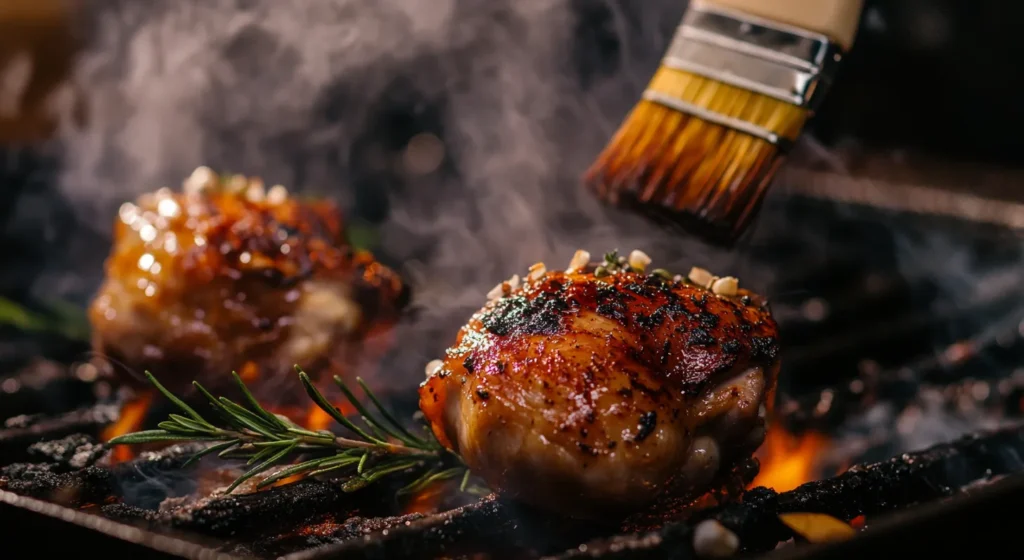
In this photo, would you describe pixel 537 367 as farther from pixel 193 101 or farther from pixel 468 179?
pixel 193 101

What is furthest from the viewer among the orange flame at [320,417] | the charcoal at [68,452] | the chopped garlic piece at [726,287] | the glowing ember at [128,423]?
the orange flame at [320,417]

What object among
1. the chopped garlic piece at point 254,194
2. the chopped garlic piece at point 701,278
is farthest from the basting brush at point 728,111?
the chopped garlic piece at point 254,194

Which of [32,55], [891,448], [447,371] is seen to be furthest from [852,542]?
[32,55]

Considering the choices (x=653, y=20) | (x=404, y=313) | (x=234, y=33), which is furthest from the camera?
(x=234, y=33)

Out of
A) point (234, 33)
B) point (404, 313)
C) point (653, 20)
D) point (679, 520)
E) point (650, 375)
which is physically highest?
point (234, 33)

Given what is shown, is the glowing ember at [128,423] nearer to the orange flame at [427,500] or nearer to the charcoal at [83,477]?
the charcoal at [83,477]

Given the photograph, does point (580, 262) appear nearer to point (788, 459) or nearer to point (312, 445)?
point (312, 445)
